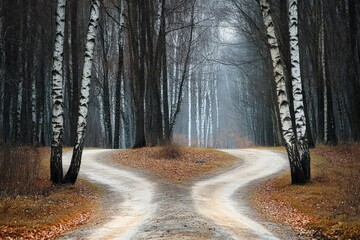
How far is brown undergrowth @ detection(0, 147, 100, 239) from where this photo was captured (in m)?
10.2

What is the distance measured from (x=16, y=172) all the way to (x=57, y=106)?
10.3 ft

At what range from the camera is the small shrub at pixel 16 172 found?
13336 mm

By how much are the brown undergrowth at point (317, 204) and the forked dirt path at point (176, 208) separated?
2.14ft

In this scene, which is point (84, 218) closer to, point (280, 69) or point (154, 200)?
point (154, 200)

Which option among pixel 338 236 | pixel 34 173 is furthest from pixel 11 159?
pixel 338 236

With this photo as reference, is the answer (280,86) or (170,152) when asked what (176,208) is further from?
(170,152)

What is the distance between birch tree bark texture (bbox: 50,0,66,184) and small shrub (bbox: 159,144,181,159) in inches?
336

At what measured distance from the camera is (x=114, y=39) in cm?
4112

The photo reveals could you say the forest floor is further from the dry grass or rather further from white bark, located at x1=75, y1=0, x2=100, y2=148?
white bark, located at x1=75, y1=0, x2=100, y2=148

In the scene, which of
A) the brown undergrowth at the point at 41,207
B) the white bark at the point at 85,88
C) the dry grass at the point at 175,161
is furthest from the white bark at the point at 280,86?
the brown undergrowth at the point at 41,207

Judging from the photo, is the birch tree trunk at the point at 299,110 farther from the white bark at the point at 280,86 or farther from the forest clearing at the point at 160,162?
the white bark at the point at 280,86

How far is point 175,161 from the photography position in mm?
23047

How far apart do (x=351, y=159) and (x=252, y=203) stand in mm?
11685

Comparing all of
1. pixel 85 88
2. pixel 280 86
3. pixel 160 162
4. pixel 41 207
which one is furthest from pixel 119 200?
pixel 160 162
